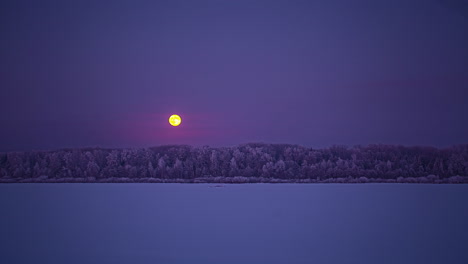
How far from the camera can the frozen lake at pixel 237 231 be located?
5.51m

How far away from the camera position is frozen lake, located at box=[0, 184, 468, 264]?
551 cm

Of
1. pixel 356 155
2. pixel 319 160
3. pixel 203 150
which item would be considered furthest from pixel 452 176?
pixel 203 150

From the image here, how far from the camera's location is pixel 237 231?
22.8 feet

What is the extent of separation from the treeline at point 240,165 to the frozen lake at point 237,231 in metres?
7.56

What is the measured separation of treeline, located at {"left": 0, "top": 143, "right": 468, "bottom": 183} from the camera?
18320 millimetres

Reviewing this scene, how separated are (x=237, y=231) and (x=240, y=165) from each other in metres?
13.6

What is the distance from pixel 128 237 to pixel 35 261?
5.34 ft

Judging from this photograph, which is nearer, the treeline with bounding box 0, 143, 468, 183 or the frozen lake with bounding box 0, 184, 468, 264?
the frozen lake with bounding box 0, 184, 468, 264

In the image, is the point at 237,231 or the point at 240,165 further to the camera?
the point at 240,165

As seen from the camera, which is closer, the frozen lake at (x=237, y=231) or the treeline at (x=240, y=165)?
the frozen lake at (x=237, y=231)

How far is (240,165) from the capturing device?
20594 mm

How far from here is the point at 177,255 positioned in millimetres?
5531

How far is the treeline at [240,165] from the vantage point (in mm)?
18320

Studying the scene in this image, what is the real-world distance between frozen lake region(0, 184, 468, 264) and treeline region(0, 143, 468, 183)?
298 inches
